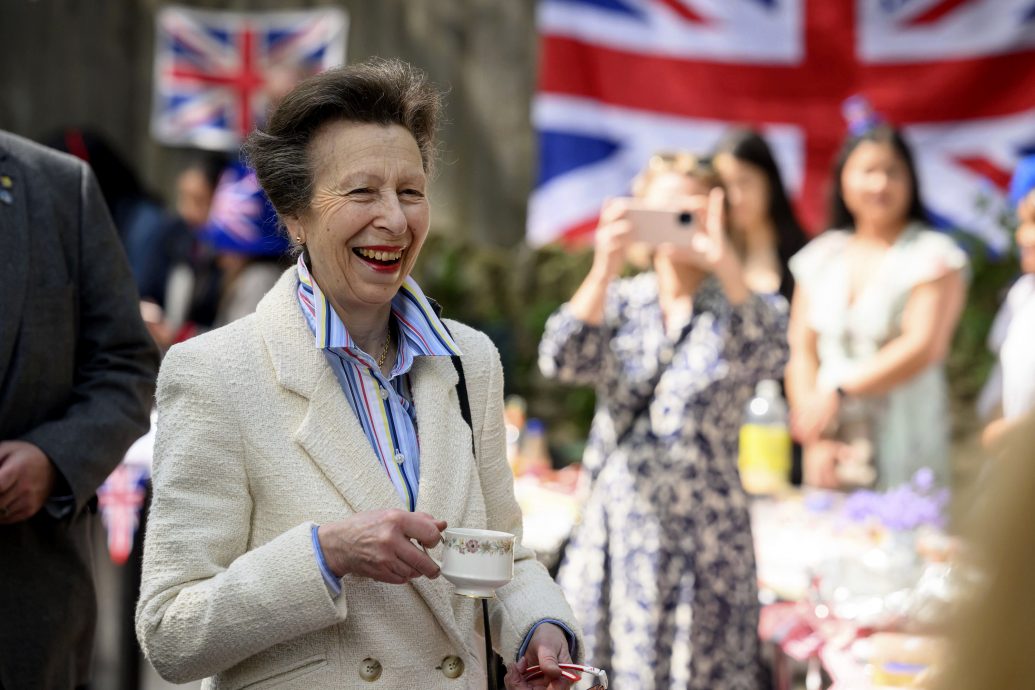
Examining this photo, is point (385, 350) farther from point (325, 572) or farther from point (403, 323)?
point (325, 572)

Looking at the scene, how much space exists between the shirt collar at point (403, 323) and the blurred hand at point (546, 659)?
1.71ft

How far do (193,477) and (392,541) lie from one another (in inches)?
14.2

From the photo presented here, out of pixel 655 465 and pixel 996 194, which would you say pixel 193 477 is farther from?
pixel 996 194

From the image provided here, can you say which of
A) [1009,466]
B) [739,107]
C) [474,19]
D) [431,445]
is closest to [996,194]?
[739,107]

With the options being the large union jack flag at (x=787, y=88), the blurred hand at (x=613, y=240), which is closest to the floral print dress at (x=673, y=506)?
the blurred hand at (x=613, y=240)

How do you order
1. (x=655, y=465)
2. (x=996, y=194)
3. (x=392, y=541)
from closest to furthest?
1. (x=392, y=541)
2. (x=655, y=465)
3. (x=996, y=194)

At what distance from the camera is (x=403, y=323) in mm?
2400

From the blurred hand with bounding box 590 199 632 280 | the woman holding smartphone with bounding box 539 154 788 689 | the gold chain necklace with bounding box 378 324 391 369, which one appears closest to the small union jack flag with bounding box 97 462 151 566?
the woman holding smartphone with bounding box 539 154 788 689

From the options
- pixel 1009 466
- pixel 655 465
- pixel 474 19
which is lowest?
pixel 655 465

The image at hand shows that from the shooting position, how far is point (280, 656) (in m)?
2.13

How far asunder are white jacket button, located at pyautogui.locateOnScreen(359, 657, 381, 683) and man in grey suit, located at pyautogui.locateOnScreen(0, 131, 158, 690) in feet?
3.14

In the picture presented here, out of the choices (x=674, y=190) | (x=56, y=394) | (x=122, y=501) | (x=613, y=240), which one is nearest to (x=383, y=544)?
(x=56, y=394)

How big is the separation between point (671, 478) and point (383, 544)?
2035 mm

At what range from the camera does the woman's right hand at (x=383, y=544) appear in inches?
77.9
